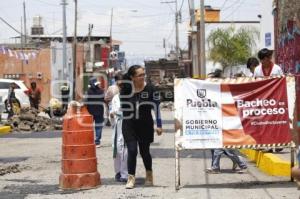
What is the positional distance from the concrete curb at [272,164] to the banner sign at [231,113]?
106 centimetres

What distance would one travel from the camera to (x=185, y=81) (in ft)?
30.7

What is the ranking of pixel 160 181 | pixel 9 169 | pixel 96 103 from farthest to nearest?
pixel 96 103 < pixel 9 169 < pixel 160 181

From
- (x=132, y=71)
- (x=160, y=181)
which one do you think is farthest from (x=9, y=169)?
(x=132, y=71)

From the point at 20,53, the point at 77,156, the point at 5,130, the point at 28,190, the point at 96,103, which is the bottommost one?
the point at 28,190

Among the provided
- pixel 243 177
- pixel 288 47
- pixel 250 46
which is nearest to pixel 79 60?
pixel 250 46

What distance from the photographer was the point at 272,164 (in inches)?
416

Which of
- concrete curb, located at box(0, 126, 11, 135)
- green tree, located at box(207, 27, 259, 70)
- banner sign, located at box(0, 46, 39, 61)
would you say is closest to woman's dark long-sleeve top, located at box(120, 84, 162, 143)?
concrete curb, located at box(0, 126, 11, 135)

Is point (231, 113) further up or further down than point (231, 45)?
further down

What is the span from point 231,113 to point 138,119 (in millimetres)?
1392

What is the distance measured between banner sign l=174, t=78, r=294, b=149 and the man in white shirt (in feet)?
4.43

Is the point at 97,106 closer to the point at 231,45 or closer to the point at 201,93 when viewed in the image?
the point at 201,93

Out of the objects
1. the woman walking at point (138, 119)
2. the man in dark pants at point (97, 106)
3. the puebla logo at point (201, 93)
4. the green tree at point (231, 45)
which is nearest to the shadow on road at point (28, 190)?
the woman walking at point (138, 119)

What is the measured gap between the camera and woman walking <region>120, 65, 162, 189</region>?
31.7ft

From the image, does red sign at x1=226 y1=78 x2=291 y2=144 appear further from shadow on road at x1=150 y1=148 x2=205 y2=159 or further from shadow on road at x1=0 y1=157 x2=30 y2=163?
shadow on road at x1=0 y1=157 x2=30 y2=163
